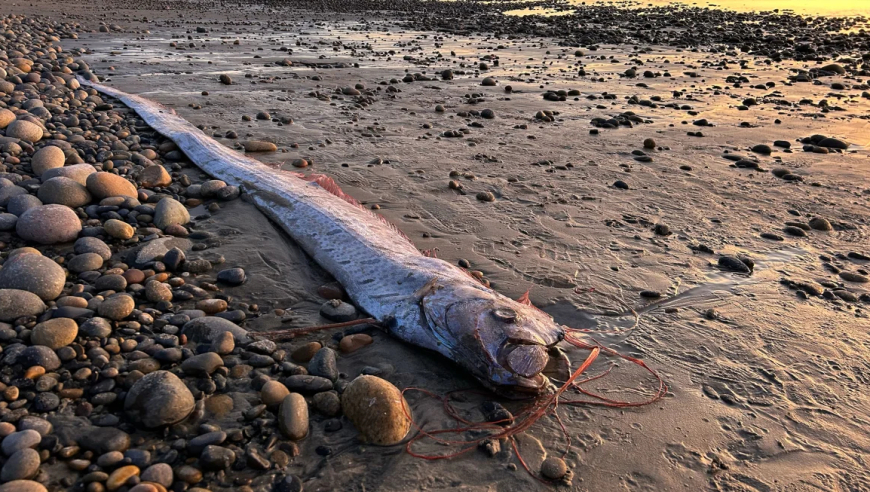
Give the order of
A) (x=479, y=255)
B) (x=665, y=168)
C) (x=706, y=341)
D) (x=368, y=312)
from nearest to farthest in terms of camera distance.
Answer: (x=706, y=341)
(x=368, y=312)
(x=479, y=255)
(x=665, y=168)

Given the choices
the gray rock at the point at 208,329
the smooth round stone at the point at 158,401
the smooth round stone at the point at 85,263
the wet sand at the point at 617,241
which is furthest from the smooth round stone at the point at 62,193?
the smooth round stone at the point at 158,401

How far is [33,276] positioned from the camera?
Answer: 12.7 ft

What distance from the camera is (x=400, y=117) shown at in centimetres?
971

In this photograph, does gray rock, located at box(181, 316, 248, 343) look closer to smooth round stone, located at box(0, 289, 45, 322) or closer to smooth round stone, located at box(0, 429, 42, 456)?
smooth round stone, located at box(0, 289, 45, 322)

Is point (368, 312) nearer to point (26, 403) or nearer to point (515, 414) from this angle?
point (515, 414)

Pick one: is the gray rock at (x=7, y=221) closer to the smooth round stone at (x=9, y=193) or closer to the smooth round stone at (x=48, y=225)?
the smooth round stone at (x=48, y=225)

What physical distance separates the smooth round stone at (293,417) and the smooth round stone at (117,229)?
9.13 ft

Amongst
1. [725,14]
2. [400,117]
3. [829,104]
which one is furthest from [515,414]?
[725,14]

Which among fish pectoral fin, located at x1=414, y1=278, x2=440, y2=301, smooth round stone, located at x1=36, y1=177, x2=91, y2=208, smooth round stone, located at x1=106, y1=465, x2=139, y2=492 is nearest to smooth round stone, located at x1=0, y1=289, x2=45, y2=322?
smooth round stone, located at x1=106, y1=465, x2=139, y2=492

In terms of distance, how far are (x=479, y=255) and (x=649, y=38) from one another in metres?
18.0

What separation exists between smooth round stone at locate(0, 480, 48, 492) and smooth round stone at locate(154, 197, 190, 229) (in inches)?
125

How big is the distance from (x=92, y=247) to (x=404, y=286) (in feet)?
8.55

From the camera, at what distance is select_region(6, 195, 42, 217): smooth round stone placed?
5016 mm

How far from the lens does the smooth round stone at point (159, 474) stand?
262 centimetres
